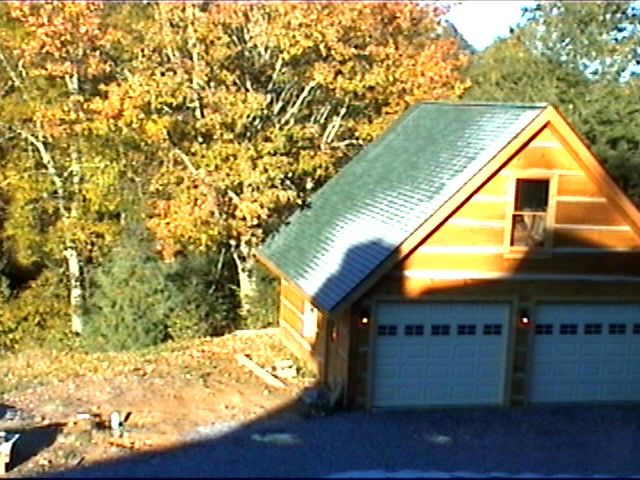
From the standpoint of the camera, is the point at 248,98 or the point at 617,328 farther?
the point at 248,98

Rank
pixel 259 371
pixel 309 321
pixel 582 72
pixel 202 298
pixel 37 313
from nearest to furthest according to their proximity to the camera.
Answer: pixel 259 371
pixel 309 321
pixel 202 298
pixel 37 313
pixel 582 72

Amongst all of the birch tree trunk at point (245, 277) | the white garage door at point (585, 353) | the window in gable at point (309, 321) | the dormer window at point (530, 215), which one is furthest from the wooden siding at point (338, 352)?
the birch tree trunk at point (245, 277)

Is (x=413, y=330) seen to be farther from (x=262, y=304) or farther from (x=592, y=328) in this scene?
(x=262, y=304)

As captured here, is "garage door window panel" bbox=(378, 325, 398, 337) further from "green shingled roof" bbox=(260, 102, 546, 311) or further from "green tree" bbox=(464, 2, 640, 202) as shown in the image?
"green tree" bbox=(464, 2, 640, 202)

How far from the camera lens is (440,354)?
17266 millimetres

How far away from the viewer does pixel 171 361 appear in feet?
67.7

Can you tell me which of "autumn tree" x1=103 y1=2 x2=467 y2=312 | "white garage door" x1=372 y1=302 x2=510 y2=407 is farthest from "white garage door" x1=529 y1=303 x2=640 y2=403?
"autumn tree" x1=103 y1=2 x2=467 y2=312

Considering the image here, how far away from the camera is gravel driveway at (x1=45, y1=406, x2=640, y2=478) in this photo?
13219 mm

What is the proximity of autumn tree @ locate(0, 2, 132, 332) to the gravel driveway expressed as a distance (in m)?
11.1

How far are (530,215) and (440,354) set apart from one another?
2991 millimetres

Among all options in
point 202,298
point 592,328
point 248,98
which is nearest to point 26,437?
point 592,328

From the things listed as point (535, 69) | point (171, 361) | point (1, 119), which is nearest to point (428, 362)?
point (171, 361)

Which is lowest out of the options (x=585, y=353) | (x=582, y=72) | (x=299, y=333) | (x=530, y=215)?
(x=299, y=333)

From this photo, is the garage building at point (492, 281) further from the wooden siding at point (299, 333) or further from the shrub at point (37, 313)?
the shrub at point (37, 313)
